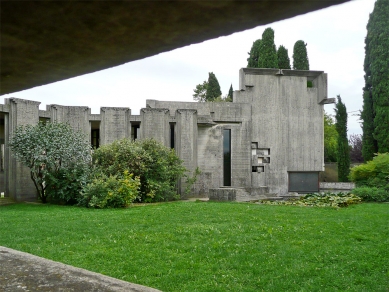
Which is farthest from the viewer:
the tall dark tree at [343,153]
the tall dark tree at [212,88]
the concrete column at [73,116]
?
the tall dark tree at [212,88]

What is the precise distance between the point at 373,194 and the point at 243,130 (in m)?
8.50

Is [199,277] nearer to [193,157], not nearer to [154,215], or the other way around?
[154,215]

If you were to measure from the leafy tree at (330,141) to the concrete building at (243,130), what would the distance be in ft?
42.7

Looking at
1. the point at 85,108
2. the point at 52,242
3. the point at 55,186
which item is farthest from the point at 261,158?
the point at 52,242

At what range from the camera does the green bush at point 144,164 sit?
18.2 meters

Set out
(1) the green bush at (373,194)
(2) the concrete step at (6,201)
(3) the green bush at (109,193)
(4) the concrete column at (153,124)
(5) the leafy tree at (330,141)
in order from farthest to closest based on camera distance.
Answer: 1. (5) the leafy tree at (330,141)
2. (4) the concrete column at (153,124)
3. (1) the green bush at (373,194)
4. (2) the concrete step at (6,201)
5. (3) the green bush at (109,193)

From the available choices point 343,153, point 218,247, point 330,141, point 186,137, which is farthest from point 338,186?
point 218,247

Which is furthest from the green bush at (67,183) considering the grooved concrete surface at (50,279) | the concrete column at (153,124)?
the grooved concrete surface at (50,279)

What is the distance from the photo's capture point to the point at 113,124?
2108cm

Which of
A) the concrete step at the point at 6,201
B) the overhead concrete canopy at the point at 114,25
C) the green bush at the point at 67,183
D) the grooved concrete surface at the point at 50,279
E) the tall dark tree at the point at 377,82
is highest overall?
the tall dark tree at the point at 377,82

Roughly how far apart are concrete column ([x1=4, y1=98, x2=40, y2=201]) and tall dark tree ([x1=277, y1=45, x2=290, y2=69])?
75.0ft

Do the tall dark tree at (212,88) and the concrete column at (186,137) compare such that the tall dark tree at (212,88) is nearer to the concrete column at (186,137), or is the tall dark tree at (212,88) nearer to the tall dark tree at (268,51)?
the tall dark tree at (268,51)

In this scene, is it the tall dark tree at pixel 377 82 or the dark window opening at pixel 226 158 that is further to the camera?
the tall dark tree at pixel 377 82

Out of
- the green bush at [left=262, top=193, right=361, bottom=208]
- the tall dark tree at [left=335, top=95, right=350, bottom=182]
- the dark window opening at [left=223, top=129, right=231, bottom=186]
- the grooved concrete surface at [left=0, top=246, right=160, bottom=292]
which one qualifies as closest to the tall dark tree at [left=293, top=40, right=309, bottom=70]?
the tall dark tree at [left=335, top=95, right=350, bottom=182]
